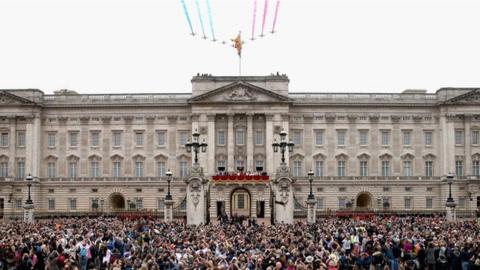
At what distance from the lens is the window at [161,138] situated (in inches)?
3374

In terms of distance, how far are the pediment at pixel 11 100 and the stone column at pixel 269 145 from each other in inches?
1063

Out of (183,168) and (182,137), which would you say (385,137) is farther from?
(183,168)

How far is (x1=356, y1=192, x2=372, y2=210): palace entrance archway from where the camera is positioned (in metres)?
84.6

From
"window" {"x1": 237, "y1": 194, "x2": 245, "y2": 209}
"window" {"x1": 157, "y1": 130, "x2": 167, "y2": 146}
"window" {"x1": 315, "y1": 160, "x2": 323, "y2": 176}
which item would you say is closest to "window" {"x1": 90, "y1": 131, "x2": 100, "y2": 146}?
"window" {"x1": 157, "y1": 130, "x2": 167, "y2": 146}

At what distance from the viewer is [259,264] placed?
23.7 meters

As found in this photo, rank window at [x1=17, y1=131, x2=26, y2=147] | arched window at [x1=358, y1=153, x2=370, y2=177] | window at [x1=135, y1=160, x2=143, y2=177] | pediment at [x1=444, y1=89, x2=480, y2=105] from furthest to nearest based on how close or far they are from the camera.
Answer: window at [x1=135, y1=160, x2=143, y2=177] → arched window at [x1=358, y1=153, x2=370, y2=177] → window at [x1=17, y1=131, x2=26, y2=147] → pediment at [x1=444, y1=89, x2=480, y2=105]

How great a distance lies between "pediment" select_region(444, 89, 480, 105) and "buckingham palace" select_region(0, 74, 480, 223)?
0.16 m

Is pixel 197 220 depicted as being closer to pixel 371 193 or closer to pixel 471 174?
pixel 371 193

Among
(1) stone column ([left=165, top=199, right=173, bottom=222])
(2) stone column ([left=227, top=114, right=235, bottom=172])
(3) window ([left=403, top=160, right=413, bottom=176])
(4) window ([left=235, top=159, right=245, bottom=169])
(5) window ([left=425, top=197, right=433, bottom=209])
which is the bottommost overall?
(5) window ([left=425, top=197, right=433, bottom=209])

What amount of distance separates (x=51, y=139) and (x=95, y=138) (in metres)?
5.17

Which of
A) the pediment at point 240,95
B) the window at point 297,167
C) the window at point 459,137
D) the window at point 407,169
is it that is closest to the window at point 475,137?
the window at point 459,137

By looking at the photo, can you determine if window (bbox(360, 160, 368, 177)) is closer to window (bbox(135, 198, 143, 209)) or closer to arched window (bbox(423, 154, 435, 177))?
arched window (bbox(423, 154, 435, 177))

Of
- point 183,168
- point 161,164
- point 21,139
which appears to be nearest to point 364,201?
point 183,168

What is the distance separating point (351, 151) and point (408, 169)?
703 cm
